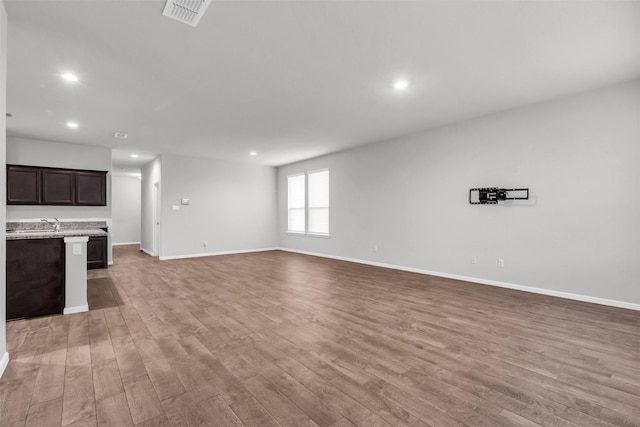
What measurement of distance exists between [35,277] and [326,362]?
11.2 feet

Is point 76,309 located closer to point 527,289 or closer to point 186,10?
point 186,10

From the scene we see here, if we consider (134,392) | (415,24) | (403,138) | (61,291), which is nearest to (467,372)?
(134,392)

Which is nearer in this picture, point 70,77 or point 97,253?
point 70,77

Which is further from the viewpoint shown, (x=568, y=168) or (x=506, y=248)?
(x=506, y=248)

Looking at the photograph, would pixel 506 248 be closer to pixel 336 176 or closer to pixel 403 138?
pixel 403 138

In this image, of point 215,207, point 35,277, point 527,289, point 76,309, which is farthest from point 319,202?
point 35,277

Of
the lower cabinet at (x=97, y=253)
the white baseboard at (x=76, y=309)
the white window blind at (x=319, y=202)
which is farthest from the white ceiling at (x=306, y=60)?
the white window blind at (x=319, y=202)

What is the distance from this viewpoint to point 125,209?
11.2 m

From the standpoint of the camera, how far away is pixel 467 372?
2.15m

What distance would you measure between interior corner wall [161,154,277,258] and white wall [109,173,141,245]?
15.8ft

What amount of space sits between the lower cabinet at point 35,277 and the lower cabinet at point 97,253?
3.27 metres

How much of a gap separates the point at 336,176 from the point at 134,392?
6.26 meters

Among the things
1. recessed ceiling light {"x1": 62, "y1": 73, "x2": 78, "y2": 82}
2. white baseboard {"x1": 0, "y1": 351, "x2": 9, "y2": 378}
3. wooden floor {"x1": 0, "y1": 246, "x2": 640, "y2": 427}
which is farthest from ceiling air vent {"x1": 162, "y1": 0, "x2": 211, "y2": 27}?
white baseboard {"x1": 0, "y1": 351, "x2": 9, "y2": 378}

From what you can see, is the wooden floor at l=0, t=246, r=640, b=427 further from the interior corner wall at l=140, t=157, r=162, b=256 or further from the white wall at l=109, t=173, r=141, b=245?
the white wall at l=109, t=173, r=141, b=245
